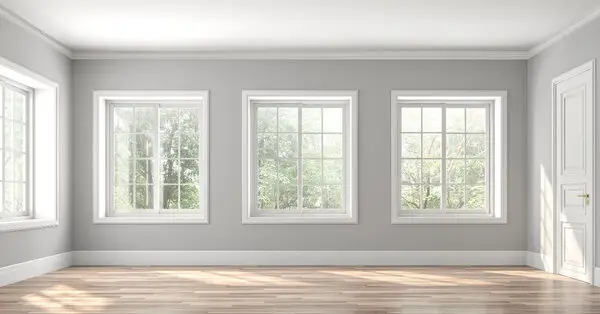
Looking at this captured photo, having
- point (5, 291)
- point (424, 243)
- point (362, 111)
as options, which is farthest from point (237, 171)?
point (5, 291)

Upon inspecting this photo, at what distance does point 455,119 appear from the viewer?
9.64 m

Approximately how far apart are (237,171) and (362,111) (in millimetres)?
1720

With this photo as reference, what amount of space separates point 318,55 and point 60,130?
127 inches

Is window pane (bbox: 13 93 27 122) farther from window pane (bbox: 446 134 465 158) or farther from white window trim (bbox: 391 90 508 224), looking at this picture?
window pane (bbox: 446 134 465 158)

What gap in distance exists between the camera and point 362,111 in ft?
30.6

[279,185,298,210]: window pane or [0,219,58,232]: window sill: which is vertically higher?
[279,185,298,210]: window pane

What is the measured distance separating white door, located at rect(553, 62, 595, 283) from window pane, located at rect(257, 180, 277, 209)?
3409mm

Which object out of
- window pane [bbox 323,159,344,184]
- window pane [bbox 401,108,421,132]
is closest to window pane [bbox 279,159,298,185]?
window pane [bbox 323,159,344,184]

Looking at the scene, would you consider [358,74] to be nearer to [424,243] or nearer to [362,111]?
[362,111]

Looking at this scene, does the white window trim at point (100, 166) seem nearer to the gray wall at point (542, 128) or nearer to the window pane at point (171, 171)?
the window pane at point (171, 171)

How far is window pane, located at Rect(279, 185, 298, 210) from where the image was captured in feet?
31.4

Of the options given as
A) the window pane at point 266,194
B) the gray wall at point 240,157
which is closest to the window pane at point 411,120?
the gray wall at point 240,157

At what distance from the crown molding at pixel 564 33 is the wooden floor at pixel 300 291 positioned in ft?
8.54

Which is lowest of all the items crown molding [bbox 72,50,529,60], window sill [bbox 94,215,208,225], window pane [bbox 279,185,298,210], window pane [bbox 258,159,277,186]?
window sill [bbox 94,215,208,225]
